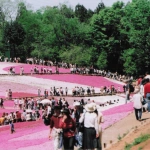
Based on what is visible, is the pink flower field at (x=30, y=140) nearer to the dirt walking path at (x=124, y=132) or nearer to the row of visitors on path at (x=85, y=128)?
the dirt walking path at (x=124, y=132)

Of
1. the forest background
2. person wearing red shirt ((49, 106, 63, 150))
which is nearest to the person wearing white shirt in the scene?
person wearing red shirt ((49, 106, 63, 150))

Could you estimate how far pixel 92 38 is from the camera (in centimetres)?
9675

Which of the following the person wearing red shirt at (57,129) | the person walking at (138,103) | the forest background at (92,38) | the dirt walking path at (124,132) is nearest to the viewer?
the person wearing red shirt at (57,129)

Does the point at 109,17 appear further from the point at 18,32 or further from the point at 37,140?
the point at 37,140

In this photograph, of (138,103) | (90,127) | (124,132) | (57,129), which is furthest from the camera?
(138,103)

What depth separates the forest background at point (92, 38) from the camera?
3489 inches

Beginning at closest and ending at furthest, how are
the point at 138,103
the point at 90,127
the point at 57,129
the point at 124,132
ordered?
the point at 90,127 < the point at 57,129 < the point at 124,132 < the point at 138,103

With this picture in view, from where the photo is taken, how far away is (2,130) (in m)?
32.1

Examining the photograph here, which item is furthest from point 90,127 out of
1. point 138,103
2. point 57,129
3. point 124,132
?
point 138,103

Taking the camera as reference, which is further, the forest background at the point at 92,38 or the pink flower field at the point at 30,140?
the forest background at the point at 92,38

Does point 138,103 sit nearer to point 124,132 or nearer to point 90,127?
point 124,132

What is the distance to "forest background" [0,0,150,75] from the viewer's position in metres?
88.6

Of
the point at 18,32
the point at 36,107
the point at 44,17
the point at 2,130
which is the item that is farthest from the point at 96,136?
the point at 44,17

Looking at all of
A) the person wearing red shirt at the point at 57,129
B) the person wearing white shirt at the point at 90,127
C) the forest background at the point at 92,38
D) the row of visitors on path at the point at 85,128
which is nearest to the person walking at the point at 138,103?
the person wearing red shirt at the point at 57,129
